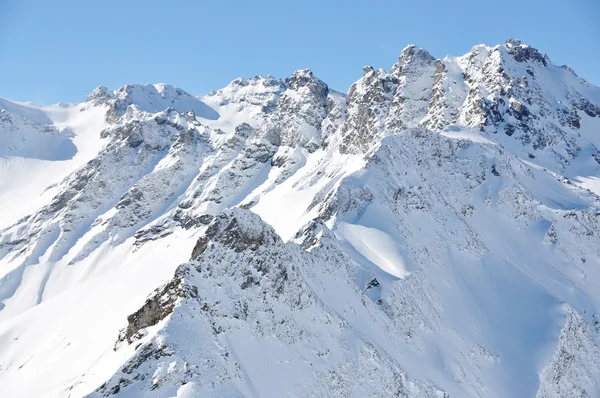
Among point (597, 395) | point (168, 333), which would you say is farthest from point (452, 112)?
point (168, 333)

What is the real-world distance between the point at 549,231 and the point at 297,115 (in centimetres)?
10547

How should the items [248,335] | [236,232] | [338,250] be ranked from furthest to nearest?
[338,250] → [236,232] → [248,335]

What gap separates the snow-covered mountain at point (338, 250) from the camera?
38812 millimetres

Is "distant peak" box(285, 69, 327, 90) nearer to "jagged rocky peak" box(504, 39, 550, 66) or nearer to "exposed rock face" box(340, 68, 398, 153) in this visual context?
"exposed rock face" box(340, 68, 398, 153)

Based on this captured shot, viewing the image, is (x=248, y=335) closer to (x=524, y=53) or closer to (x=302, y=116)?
(x=302, y=116)

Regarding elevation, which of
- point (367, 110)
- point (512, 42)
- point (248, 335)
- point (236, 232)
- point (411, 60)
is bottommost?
point (248, 335)

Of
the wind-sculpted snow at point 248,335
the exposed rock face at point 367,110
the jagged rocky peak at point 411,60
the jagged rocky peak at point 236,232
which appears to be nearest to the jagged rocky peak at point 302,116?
the exposed rock face at point 367,110

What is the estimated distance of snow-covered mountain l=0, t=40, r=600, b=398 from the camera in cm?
3881

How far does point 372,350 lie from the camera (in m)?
46.3

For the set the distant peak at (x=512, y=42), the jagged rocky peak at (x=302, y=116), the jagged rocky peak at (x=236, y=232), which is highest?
the distant peak at (x=512, y=42)

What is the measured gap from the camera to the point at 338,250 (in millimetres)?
63344

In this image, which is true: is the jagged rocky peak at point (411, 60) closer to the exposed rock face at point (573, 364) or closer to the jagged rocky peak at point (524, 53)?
the jagged rocky peak at point (524, 53)

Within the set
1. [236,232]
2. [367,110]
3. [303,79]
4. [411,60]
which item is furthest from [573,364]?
[303,79]

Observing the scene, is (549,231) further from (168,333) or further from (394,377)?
(168,333)
